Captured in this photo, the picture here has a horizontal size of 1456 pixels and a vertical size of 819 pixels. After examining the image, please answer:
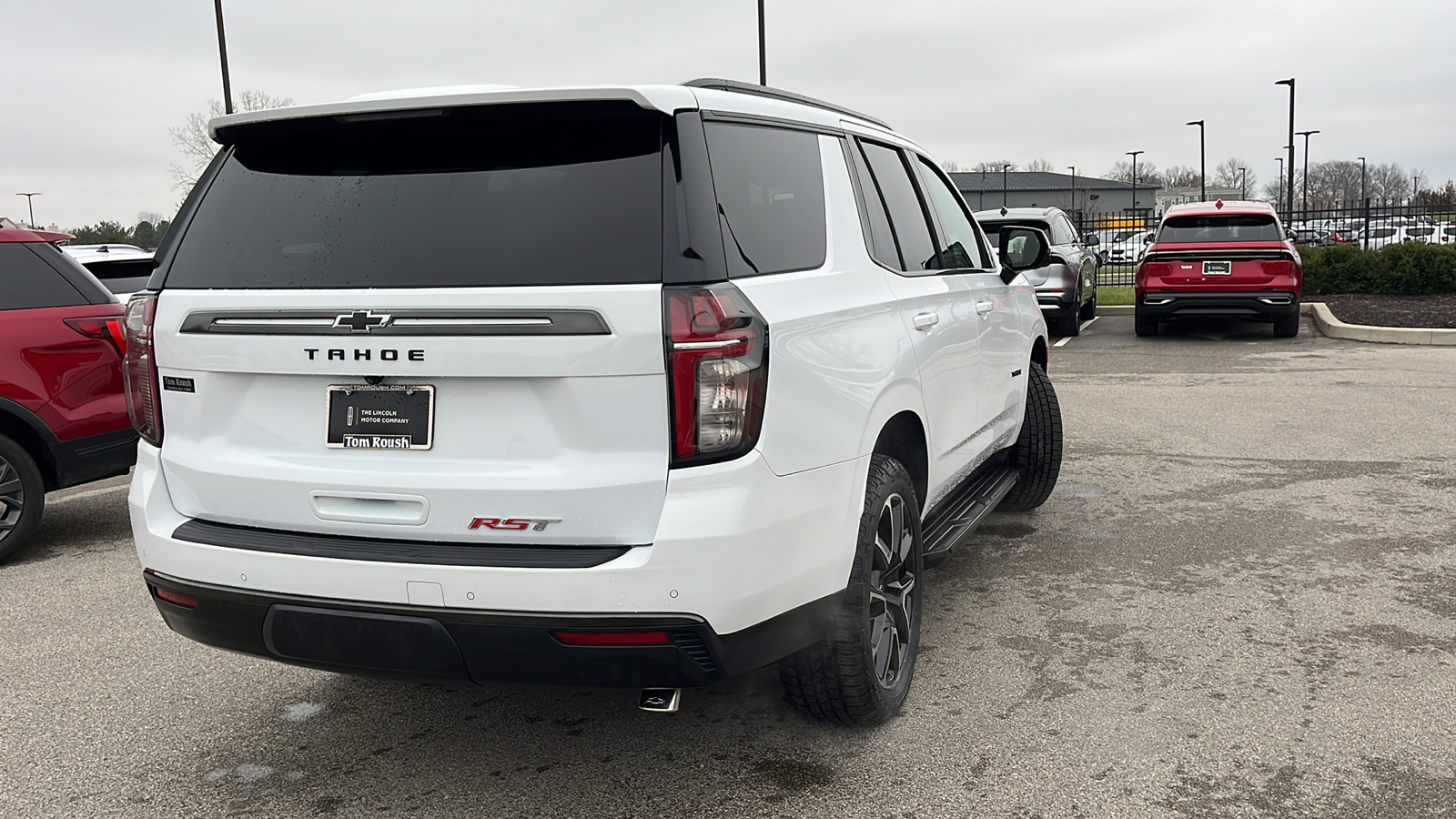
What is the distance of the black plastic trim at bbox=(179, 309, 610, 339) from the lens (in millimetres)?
2611

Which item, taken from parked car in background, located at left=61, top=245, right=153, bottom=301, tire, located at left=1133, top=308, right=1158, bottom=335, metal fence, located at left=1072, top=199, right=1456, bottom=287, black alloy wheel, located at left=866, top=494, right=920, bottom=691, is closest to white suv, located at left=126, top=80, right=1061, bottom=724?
black alloy wheel, located at left=866, top=494, right=920, bottom=691

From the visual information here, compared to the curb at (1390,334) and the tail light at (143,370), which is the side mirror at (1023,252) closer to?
the tail light at (143,370)

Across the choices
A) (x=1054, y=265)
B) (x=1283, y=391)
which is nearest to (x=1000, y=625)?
(x=1283, y=391)

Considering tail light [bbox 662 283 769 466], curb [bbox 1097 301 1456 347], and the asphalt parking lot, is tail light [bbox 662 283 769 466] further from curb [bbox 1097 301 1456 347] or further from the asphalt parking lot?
curb [bbox 1097 301 1456 347]

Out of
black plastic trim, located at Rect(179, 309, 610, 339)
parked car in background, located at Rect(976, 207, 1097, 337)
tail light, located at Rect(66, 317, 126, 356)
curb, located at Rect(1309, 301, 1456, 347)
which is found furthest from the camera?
parked car in background, located at Rect(976, 207, 1097, 337)

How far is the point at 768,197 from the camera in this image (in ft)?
10.1

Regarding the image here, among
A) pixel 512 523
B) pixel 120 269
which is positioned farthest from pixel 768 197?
pixel 120 269

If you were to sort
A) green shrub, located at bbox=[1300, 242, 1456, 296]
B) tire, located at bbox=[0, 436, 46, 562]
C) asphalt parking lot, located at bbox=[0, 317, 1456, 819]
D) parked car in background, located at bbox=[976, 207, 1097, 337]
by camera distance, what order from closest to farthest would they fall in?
asphalt parking lot, located at bbox=[0, 317, 1456, 819] < tire, located at bbox=[0, 436, 46, 562] < parked car in background, located at bbox=[976, 207, 1097, 337] < green shrub, located at bbox=[1300, 242, 1456, 296]

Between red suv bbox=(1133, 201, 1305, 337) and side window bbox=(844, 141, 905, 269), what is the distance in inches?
465

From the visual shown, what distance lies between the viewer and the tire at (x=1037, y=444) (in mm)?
5816

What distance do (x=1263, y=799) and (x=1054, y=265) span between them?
41.9 feet

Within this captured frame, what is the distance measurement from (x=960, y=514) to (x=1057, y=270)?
37.2ft

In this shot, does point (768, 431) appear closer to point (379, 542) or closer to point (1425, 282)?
point (379, 542)

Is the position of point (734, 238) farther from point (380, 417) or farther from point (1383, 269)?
point (1383, 269)
